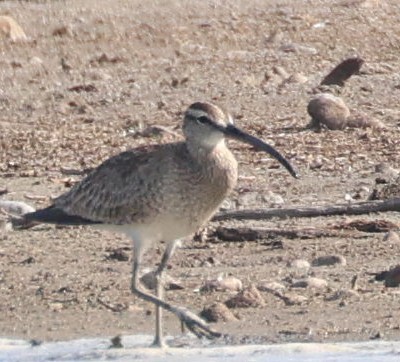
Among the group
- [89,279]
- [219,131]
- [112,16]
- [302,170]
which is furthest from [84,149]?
[112,16]

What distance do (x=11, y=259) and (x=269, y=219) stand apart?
1610 mm

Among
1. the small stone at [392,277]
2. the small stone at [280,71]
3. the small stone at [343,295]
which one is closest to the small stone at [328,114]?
the small stone at [280,71]

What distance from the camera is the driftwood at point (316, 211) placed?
11.2m

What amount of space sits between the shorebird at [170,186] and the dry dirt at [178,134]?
45 centimetres

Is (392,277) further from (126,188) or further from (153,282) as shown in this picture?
(126,188)

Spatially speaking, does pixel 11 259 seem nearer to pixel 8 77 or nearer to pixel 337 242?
pixel 337 242

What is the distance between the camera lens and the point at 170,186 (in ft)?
30.3

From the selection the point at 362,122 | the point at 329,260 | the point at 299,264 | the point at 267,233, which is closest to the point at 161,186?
the point at 299,264

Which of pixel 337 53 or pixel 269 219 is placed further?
pixel 337 53

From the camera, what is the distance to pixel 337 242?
423 inches

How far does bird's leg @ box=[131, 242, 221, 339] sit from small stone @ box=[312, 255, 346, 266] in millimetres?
1116

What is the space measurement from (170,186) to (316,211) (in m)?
2.24

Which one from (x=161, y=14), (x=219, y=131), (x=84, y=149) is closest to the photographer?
(x=219, y=131)

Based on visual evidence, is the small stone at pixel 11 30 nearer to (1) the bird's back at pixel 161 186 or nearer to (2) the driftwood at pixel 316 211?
(2) the driftwood at pixel 316 211
